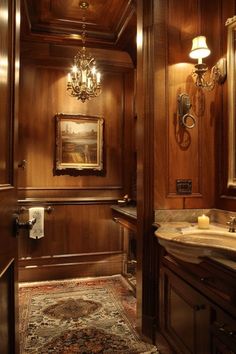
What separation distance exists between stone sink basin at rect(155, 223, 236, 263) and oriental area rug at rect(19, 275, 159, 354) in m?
1.00

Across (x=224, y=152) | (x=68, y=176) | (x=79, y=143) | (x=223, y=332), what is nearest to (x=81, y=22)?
(x=79, y=143)

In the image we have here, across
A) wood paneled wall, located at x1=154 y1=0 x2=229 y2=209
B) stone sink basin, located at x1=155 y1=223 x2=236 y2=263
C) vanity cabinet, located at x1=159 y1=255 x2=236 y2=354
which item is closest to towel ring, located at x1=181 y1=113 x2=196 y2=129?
wood paneled wall, located at x1=154 y1=0 x2=229 y2=209

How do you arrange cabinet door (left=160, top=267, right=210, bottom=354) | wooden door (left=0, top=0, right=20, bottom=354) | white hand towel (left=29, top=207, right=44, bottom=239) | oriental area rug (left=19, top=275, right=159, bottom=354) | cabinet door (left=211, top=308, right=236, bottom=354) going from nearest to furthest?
wooden door (left=0, top=0, right=20, bottom=354) → cabinet door (left=211, top=308, right=236, bottom=354) → cabinet door (left=160, top=267, right=210, bottom=354) → oriental area rug (left=19, top=275, right=159, bottom=354) → white hand towel (left=29, top=207, right=44, bottom=239)

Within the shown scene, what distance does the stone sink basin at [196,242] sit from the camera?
125 centimetres

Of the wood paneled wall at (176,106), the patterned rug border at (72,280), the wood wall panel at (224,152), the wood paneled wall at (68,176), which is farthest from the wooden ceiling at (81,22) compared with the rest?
the patterned rug border at (72,280)

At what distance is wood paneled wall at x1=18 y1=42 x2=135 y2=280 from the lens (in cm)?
350

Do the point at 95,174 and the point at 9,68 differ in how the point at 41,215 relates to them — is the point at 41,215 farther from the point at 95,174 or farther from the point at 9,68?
the point at 9,68

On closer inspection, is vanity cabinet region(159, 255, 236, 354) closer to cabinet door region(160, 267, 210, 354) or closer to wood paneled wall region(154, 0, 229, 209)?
cabinet door region(160, 267, 210, 354)

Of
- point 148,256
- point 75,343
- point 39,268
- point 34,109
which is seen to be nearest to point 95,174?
point 34,109

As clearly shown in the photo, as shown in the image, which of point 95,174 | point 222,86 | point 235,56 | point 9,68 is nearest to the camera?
point 9,68

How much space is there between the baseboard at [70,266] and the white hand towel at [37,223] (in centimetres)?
34

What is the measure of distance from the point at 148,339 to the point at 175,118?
1.70 metres

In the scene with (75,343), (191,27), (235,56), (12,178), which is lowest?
(75,343)

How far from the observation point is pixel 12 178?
1.22 metres
